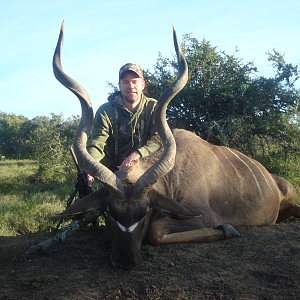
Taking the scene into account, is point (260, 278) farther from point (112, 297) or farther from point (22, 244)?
point (22, 244)

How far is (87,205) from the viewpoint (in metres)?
3.61

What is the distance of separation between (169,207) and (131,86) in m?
2.21

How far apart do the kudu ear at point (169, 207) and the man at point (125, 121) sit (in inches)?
54.4

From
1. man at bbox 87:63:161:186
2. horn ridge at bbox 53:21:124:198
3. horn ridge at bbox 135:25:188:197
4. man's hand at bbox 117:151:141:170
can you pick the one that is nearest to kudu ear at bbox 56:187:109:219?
horn ridge at bbox 53:21:124:198

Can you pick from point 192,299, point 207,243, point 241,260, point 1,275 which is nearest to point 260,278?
point 241,260

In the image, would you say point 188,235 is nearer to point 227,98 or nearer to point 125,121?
point 125,121

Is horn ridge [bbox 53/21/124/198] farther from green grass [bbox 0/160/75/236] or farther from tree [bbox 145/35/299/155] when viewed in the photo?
tree [bbox 145/35/299/155]

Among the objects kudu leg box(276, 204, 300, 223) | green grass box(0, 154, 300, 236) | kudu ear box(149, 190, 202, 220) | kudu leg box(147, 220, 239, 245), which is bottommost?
kudu leg box(276, 204, 300, 223)

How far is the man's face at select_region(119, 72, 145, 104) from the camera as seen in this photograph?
510cm

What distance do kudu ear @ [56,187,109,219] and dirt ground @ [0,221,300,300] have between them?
52cm

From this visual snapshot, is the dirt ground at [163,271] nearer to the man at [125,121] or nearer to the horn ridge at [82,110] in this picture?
the horn ridge at [82,110]

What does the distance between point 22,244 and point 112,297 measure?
2124 millimetres

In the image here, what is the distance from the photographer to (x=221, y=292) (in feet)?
8.64

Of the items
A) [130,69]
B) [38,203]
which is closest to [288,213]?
[130,69]
